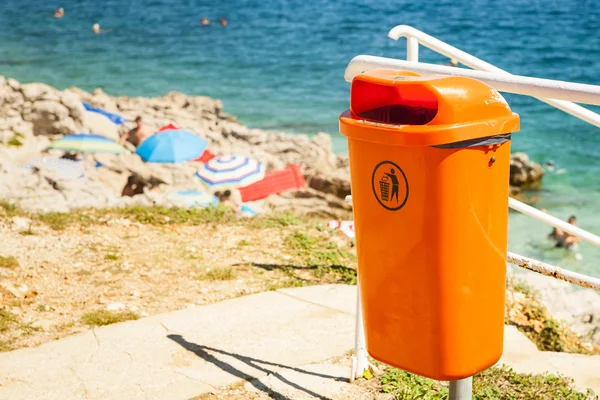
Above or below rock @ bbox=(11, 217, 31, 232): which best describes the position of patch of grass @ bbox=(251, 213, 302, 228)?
below

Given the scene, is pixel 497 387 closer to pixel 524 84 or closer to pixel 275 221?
pixel 524 84

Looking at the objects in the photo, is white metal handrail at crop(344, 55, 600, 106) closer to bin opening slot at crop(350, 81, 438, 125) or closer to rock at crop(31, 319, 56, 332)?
bin opening slot at crop(350, 81, 438, 125)

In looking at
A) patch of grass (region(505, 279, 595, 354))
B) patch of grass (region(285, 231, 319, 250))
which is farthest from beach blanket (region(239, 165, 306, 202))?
patch of grass (region(505, 279, 595, 354))

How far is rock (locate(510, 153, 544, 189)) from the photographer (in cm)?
1731

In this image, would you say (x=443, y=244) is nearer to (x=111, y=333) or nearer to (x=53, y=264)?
(x=111, y=333)

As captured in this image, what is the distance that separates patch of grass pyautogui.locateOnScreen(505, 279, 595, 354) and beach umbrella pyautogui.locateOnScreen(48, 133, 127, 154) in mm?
10254

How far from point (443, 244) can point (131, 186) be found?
11530 mm

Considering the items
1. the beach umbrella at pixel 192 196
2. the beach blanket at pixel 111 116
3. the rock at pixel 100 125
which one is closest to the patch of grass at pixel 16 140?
the rock at pixel 100 125

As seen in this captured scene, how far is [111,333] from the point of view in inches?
168

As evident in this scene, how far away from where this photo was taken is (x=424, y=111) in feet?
8.16

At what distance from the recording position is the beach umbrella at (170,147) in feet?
48.5

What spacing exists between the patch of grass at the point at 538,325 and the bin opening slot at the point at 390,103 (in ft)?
8.65

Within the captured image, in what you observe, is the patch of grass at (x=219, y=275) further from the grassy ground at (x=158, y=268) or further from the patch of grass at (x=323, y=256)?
the patch of grass at (x=323, y=256)

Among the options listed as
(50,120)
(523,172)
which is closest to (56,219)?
(50,120)
